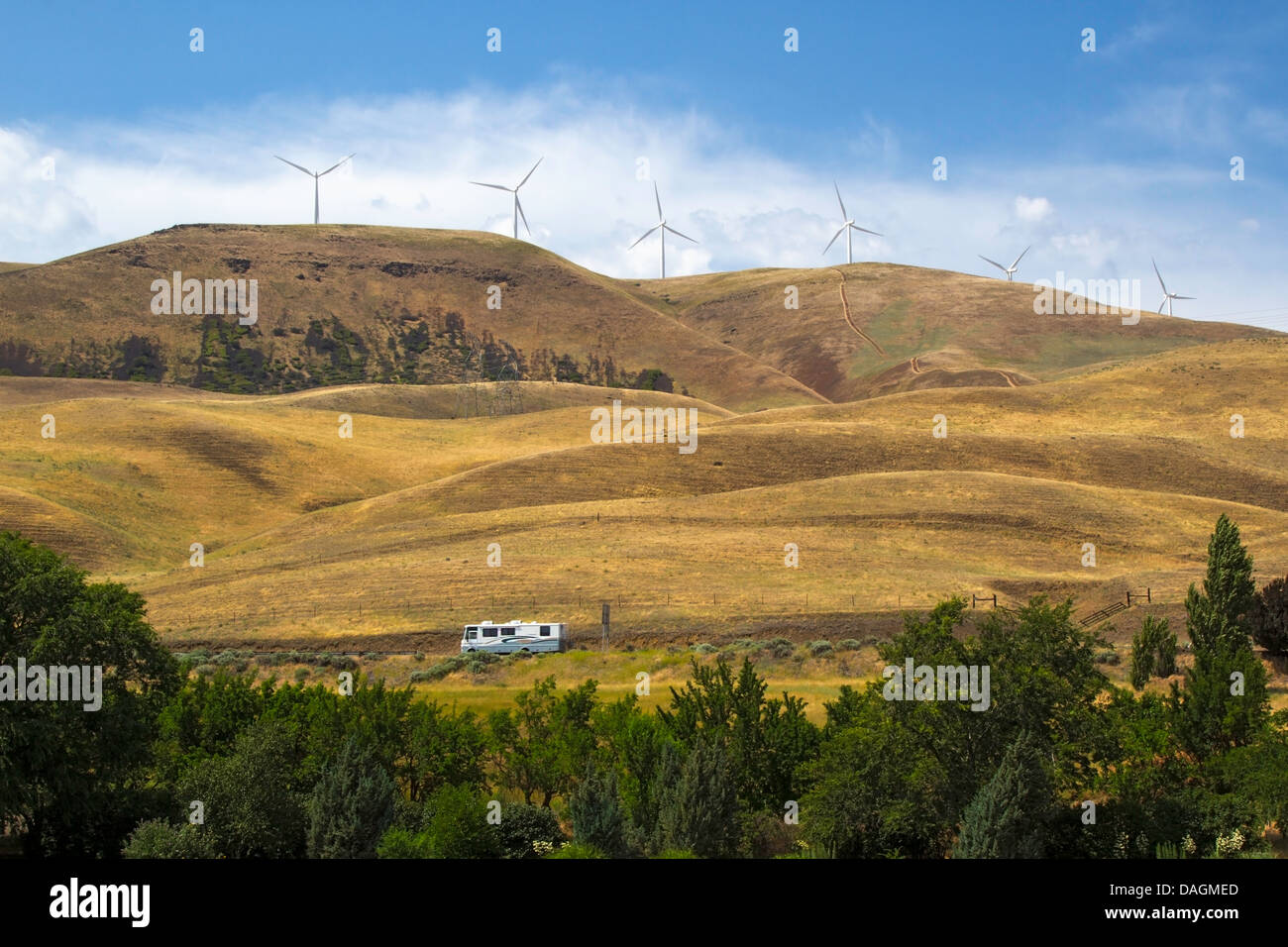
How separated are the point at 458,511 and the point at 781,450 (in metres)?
30.5

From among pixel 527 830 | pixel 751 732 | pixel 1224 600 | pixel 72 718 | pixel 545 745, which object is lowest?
pixel 527 830

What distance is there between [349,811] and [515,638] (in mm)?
27111

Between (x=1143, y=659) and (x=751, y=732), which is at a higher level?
(x=1143, y=659)

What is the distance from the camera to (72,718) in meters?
29.1

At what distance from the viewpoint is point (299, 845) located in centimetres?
2884

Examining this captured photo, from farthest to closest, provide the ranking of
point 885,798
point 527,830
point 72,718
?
point 527,830 < point 72,718 < point 885,798

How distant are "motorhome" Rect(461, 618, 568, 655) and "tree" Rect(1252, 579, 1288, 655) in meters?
28.3

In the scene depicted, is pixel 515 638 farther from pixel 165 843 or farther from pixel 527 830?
pixel 165 843

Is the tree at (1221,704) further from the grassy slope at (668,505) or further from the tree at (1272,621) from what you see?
the grassy slope at (668,505)

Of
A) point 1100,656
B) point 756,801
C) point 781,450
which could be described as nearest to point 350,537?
point 781,450

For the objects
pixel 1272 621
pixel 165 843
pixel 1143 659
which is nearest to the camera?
pixel 165 843

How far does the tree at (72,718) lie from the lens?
2844 cm

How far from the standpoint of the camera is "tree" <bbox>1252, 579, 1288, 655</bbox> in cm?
4578

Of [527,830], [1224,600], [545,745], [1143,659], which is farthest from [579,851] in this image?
[1224,600]
